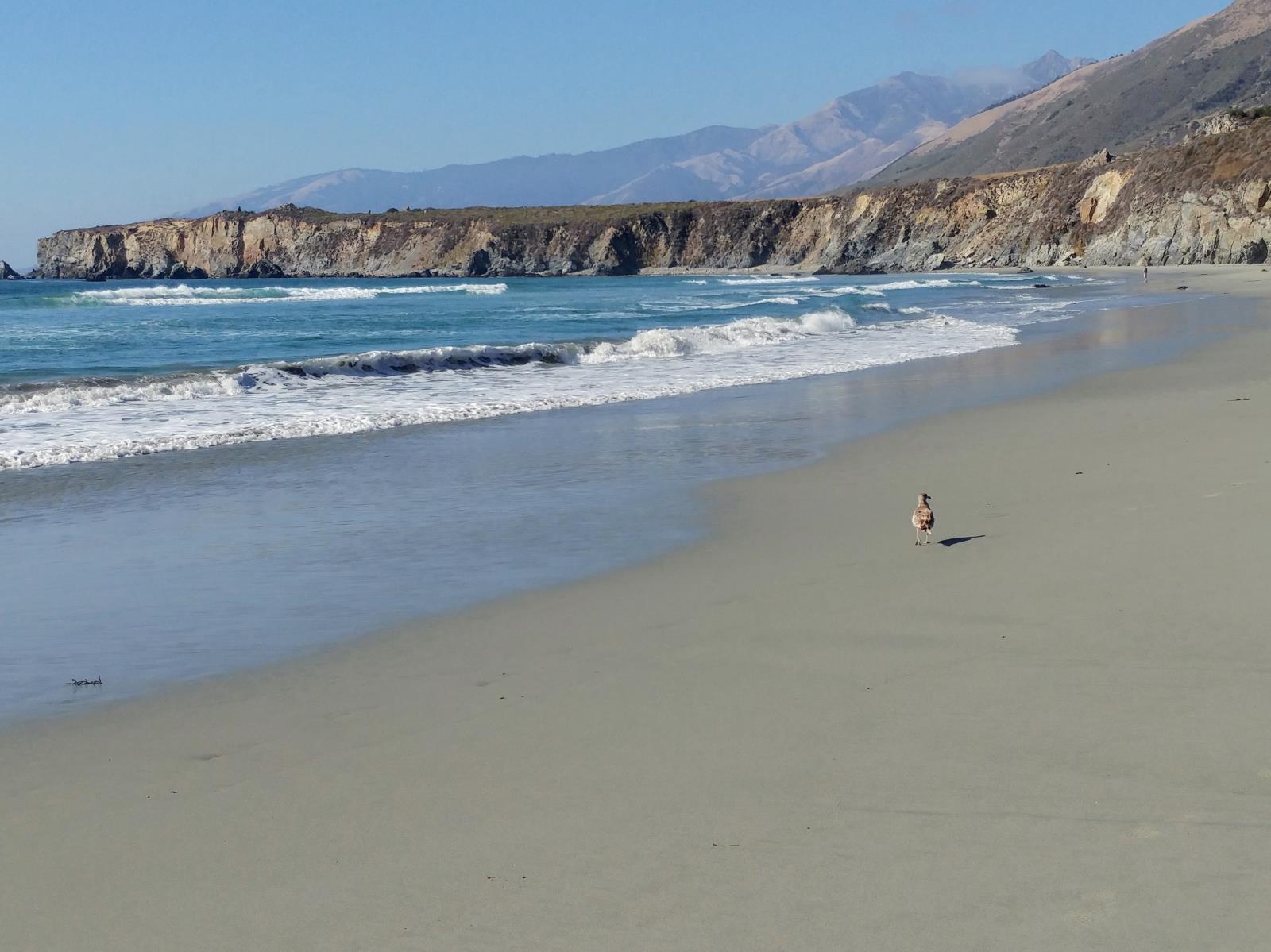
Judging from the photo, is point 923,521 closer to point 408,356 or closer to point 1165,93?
point 408,356

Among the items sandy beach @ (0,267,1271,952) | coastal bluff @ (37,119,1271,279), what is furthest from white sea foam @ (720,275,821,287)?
sandy beach @ (0,267,1271,952)

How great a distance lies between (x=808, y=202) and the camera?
10575 centimetres

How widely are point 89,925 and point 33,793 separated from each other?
37.8 inches

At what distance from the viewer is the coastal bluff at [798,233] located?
64.5 m

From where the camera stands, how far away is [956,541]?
681 centimetres

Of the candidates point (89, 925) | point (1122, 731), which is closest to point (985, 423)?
point (1122, 731)

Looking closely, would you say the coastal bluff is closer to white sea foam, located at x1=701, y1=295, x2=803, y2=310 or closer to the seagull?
white sea foam, located at x1=701, y1=295, x2=803, y2=310

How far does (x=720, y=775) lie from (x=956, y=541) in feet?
11.5

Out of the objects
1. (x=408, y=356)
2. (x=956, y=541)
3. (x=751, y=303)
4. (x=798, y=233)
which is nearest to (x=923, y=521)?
(x=956, y=541)

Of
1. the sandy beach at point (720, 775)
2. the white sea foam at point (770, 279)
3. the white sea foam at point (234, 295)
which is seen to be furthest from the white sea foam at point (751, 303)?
the sandy beach at point (720, 775)

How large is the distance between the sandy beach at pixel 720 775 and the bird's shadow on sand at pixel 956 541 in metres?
0.24

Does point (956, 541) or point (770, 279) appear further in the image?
point (770, 279)

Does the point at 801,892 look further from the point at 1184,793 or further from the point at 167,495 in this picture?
the point at 167,495

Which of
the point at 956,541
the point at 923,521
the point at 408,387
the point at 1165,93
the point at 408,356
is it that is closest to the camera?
the point at 923,521
